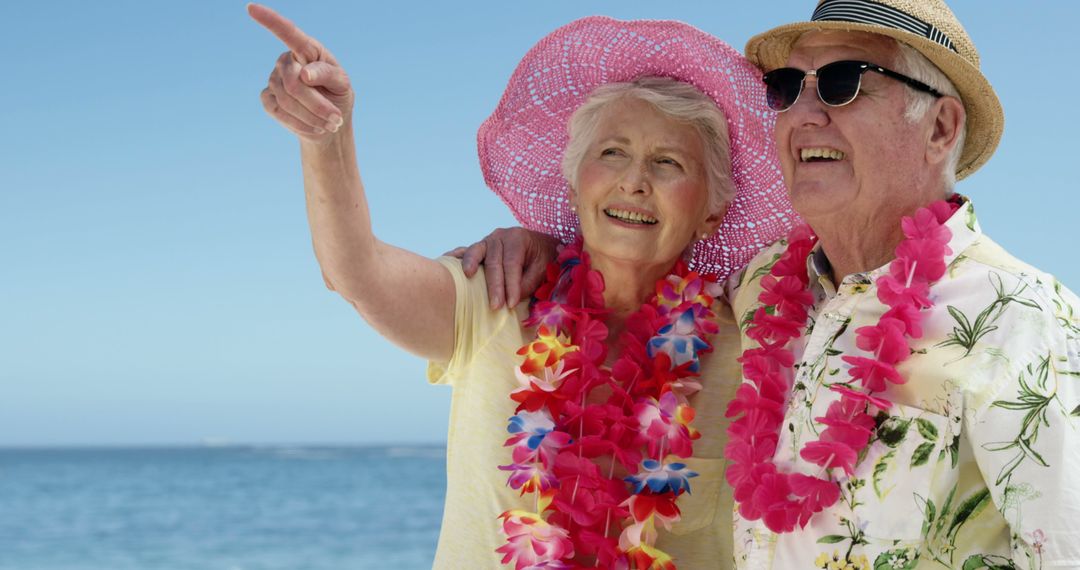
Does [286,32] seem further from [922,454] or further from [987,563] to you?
[987,563]

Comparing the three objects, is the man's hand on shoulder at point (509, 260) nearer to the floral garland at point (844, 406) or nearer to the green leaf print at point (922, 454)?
the floral garland at point (844, 406)

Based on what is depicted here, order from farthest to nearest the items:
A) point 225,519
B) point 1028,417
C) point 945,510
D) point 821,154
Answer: point 225,519 < point 821,154 < point 945,510 < point 1028,417

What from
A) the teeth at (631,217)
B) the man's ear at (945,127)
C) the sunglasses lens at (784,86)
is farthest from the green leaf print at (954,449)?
the teeth at (631,217)

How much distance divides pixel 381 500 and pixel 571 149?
2293 centimetres

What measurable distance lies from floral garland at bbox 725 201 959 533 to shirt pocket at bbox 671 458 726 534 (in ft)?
1.23

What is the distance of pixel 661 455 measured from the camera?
3008 millimetres

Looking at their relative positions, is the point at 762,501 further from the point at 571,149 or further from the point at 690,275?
the point at 571,149

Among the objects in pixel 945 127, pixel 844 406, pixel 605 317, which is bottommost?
pixel 844 406

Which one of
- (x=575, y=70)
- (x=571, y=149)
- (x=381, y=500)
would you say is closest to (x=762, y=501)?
(x=571, y=149)

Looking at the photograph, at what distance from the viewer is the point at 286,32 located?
7.59 feet

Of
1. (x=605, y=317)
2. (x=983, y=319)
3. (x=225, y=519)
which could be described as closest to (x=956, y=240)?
(x=983, y=319)

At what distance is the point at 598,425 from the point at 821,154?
939mm

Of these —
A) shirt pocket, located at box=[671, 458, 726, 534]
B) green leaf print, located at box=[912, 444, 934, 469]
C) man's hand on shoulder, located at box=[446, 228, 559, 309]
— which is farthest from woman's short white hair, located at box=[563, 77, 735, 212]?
green leaf print, located at box=[912, 444, 934, 469]

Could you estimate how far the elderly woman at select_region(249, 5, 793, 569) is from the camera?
2.92 m
